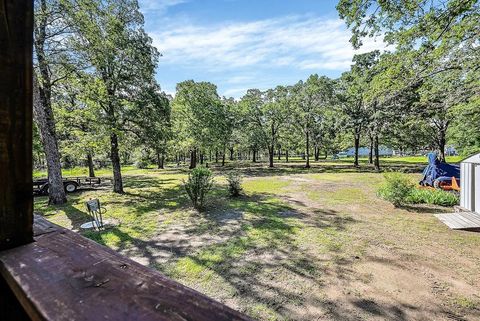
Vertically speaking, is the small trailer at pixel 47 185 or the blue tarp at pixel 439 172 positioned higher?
the blue tarp at pixel 439 172

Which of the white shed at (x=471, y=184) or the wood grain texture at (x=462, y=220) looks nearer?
the wood grain texture at (x=462, y=220)

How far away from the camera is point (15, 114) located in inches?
31.5

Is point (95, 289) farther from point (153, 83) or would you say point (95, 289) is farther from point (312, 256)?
point (153, 83)

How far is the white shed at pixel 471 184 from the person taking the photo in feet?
23.6

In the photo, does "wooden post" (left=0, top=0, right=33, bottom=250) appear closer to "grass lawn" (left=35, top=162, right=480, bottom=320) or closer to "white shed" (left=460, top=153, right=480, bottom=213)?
"grass lawn" (left=35, top=162, right=480, bottom=320)

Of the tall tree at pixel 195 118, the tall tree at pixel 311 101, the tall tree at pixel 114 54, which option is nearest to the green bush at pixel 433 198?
the tall tree at pixel 114 54

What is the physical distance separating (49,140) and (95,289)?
1209 cm

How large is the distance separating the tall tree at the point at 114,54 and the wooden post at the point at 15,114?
10982 millimetres

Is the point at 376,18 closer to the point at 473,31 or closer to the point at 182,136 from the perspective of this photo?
the point at 473,31

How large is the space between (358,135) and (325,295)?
2502cm

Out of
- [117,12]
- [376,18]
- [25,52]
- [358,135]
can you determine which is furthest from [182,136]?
[25,52]

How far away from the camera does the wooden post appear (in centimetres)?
77

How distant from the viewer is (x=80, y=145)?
443 inches

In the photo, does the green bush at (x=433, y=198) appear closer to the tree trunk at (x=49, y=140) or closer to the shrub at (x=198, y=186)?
the shrub at (x=198, y=186)
